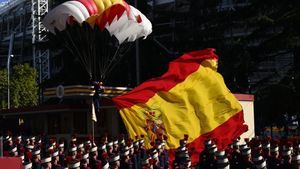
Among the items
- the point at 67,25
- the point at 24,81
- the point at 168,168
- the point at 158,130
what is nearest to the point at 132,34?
the point at 67,25

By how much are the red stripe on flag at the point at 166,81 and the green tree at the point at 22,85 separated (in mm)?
34413

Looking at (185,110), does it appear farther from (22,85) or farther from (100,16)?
(22,85)

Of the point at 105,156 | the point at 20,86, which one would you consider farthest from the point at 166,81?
the point at 20,86

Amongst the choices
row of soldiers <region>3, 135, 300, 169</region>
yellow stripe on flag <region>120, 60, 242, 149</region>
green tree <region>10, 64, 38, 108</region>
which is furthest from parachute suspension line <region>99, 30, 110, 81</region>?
green tree <region>10, 64, 38, 108</region>

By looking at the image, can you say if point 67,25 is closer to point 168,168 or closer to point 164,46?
point 168,168

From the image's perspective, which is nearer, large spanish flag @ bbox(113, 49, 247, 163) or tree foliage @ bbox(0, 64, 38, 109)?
large spanish flag @ bbox(113, 49, 247, 163)

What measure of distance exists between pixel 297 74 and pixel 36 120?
1150cm

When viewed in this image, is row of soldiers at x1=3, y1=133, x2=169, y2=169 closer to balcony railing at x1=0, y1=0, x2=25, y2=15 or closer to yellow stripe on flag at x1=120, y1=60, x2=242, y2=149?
yellow stripe on flag at x1=120, y1=60, x2=242, y2=149

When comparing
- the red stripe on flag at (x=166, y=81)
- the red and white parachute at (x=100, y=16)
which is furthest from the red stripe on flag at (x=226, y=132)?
the red and white parachute at (x=100, y=16)

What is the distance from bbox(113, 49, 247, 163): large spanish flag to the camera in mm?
14531

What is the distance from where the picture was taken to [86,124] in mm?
21500

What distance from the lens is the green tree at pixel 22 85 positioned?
49.6 metres

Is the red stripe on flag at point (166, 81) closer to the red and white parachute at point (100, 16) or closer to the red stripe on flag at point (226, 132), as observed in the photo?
the red stripe on flag at point (226, 132)

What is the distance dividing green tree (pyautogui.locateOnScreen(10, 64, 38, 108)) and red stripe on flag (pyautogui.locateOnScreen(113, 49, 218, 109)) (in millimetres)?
34413
